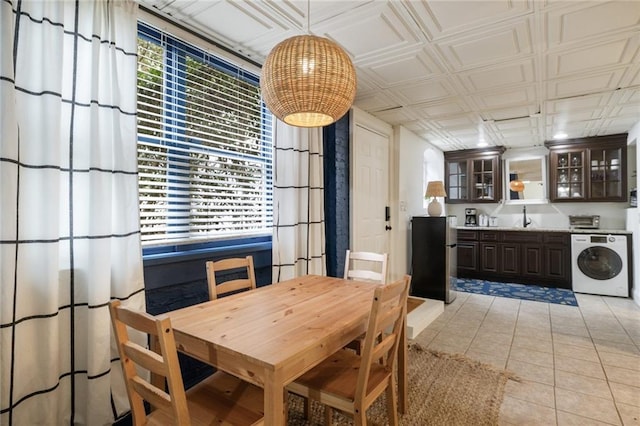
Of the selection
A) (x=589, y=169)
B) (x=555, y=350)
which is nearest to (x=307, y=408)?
(x=555, y=350)

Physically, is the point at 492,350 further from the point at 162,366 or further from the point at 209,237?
the point at 162,366

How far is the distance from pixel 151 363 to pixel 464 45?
268cm

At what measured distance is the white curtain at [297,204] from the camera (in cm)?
264

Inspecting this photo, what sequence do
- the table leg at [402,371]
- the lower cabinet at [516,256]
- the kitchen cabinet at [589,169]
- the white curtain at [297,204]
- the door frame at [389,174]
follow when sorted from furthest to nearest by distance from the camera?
the lower cabinet at [516,256], the kitchen cabinet at [589,169], the door frame at [389,174], the white curtain at [297,204], the table leg at [402,371]

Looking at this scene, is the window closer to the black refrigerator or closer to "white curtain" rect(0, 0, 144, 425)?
"white curtain" rect(0, 0, 144, 425)

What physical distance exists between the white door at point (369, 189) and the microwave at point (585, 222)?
3.32 m

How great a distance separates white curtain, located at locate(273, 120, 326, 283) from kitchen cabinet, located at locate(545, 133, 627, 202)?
179 inches

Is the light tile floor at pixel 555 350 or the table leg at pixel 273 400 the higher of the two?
the table leg at pixel 273 400

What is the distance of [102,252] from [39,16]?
107 cm

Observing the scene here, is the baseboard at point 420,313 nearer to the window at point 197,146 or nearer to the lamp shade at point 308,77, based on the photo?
the window at point 197,146

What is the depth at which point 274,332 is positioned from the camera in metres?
1.33

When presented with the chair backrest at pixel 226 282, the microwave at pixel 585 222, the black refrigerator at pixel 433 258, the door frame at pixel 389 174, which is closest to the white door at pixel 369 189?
the door frame at pixel 389 174

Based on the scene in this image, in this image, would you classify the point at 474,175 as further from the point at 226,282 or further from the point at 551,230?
the point at 226,282

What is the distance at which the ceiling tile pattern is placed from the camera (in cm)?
195
